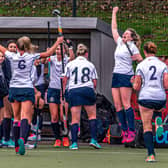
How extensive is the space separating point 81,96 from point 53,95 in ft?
4.00

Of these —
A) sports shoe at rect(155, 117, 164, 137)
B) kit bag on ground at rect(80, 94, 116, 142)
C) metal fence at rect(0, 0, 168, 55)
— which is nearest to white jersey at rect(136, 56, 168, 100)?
sports shoe at rect(155, 117, 164, 137)

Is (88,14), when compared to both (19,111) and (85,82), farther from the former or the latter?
(19,111)

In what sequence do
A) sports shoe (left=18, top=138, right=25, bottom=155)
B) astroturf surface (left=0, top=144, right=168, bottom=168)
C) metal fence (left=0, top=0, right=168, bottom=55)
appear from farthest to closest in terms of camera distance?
metal fence (left=0, top=0, right=168, bottom=55) → sports shoe (left=18, top=138, right=25, bottom=155) → astroturf surface (left=0, top=144, right=168, bottom=168)

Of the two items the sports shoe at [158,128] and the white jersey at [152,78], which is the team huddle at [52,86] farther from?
the white jersey at [152,78]

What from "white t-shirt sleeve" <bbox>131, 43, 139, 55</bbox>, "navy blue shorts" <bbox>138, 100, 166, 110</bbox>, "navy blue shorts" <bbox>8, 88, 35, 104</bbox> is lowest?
"navy blue shorts" <bbox>138, 100, 166, 110</bbox>

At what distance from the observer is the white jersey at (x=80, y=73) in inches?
480

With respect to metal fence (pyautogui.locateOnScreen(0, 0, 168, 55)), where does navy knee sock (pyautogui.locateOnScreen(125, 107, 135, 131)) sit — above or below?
below

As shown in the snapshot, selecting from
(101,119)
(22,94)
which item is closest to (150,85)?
(22,94)

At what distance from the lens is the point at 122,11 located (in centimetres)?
1755

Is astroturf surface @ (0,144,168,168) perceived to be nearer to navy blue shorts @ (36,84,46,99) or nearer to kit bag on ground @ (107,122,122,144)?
kit bag on ground @ (107,122,122,144)

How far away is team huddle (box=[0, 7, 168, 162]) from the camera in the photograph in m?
9.95

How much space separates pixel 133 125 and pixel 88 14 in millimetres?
6057

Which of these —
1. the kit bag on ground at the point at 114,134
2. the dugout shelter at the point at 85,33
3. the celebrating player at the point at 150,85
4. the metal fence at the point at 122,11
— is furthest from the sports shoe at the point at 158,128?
the metal fence at the point at 122,11

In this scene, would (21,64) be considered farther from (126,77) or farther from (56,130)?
(56,130)
